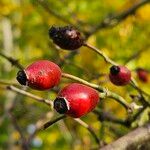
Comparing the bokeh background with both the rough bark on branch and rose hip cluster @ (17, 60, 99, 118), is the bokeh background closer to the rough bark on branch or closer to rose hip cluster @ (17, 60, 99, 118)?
the rough bark on branch

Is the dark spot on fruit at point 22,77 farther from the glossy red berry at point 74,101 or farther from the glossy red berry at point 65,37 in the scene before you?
the glossy red berry at point 65,37

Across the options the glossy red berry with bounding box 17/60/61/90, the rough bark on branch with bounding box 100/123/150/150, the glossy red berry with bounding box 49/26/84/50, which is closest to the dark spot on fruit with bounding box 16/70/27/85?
the glossy red berry with bounding box 17/60/61/90

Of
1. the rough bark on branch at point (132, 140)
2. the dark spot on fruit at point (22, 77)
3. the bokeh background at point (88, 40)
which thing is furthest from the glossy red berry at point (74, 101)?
the bokeh background at point (88, 40)

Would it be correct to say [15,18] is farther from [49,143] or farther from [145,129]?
[145,129]

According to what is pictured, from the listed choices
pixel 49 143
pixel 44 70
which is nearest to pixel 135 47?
pixel 49 143

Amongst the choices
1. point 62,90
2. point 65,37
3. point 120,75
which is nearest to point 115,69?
point 120,75

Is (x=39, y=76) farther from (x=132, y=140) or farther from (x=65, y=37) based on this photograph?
(x=132, y=140)

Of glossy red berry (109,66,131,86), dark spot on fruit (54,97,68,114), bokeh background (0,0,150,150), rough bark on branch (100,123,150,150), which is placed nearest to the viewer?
dark spot on fruit (54,97,68,114)
